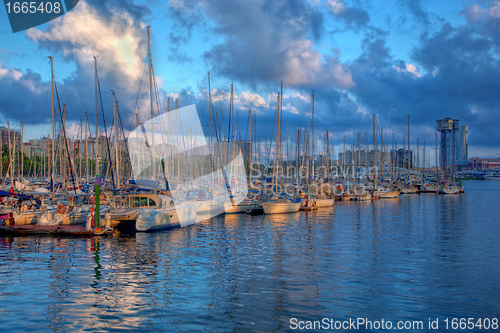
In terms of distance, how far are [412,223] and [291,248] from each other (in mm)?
20893

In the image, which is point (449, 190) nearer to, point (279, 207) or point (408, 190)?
point (408, 190)

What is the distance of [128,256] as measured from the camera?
2384cm

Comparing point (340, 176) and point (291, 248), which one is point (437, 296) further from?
point (340, 176)

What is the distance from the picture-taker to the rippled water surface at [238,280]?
13.6 metres

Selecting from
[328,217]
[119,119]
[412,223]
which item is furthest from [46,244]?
[412,223]

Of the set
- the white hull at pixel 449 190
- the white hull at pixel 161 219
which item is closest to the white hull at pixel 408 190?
the white hull at pixel 449 190

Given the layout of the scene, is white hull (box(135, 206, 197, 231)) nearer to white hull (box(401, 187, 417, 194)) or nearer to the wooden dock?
the wooden dock

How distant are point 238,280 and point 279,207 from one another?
31282 millimetres
